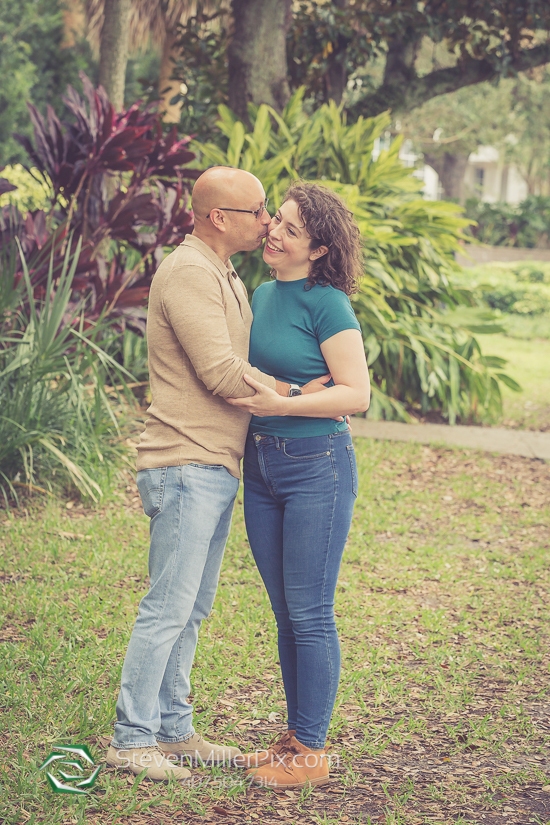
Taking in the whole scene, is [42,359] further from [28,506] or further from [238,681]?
[238,681]

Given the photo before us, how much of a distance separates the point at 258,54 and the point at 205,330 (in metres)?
6.34

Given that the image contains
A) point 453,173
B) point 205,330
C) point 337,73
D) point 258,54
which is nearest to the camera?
point 205,330

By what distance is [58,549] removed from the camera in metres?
4.50

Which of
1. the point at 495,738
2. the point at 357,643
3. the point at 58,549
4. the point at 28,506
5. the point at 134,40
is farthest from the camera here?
the point at 134,40

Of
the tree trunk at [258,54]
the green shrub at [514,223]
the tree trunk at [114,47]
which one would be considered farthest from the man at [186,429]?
the green shrub at [514,223]

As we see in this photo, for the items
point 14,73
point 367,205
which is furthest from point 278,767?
point 14,73

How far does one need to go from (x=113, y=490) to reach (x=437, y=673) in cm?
268

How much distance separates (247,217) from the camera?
246cm

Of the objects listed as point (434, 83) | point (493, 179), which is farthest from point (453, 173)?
point (434, 83)

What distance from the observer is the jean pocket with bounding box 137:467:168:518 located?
2.48 m

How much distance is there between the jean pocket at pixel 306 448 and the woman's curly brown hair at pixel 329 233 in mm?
465

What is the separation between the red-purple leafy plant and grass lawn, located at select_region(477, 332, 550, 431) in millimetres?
4327

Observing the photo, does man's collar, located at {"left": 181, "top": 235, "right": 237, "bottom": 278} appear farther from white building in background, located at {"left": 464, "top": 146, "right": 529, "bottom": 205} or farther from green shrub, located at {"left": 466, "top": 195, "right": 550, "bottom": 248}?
white building in background, located at {"left": 464, "top": 146, "right": 529, "bottom": 205}

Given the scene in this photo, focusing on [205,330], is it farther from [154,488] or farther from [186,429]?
[154,488]
